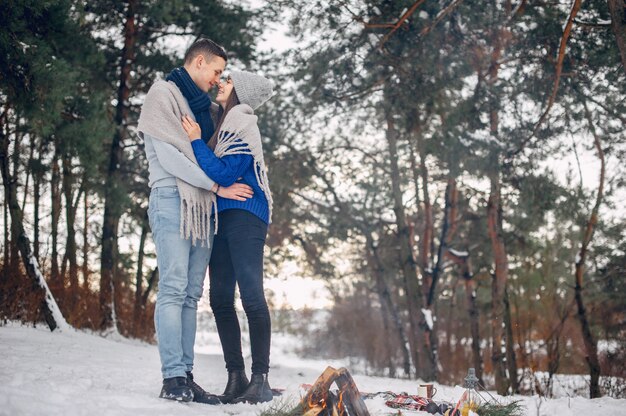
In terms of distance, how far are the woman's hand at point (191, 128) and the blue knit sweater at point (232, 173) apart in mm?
32

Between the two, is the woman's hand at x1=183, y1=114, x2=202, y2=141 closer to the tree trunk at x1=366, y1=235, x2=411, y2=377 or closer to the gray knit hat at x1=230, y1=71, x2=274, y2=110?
the gray knit hat at x1=230, y1=71, x2=274, y2=110

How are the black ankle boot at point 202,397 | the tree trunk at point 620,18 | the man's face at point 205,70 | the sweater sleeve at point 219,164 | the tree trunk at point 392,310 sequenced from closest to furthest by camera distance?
the black ankle boot at point 202,397, the sweater sleeve at point 219,164, the man's face at point 205,70, the tree trunk at point 620,18, the tree trunk at point 392,310

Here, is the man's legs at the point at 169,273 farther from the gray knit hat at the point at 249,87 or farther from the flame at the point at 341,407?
the flame at the point at 341,407

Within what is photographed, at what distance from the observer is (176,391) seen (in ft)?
8.30

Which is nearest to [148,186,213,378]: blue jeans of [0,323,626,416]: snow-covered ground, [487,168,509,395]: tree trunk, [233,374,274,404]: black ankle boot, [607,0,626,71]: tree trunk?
[0,323,626,416]: snow-covered ground

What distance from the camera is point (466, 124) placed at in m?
7.73

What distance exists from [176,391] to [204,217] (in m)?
0.84

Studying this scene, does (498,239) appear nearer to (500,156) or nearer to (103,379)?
(500,156)

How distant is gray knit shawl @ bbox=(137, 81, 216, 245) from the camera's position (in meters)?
2.74

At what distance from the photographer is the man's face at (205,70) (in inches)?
118

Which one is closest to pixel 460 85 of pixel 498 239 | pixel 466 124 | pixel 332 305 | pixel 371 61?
pixel 466 124

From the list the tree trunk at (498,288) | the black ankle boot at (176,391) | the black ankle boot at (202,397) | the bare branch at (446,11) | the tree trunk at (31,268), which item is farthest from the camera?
the tree trunk at (498,288)

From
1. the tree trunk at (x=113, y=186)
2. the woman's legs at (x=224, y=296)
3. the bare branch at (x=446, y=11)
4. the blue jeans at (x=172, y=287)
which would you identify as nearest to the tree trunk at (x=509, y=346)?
the bare branch at (x=446, y=11)

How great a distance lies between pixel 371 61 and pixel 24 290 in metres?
5.06
